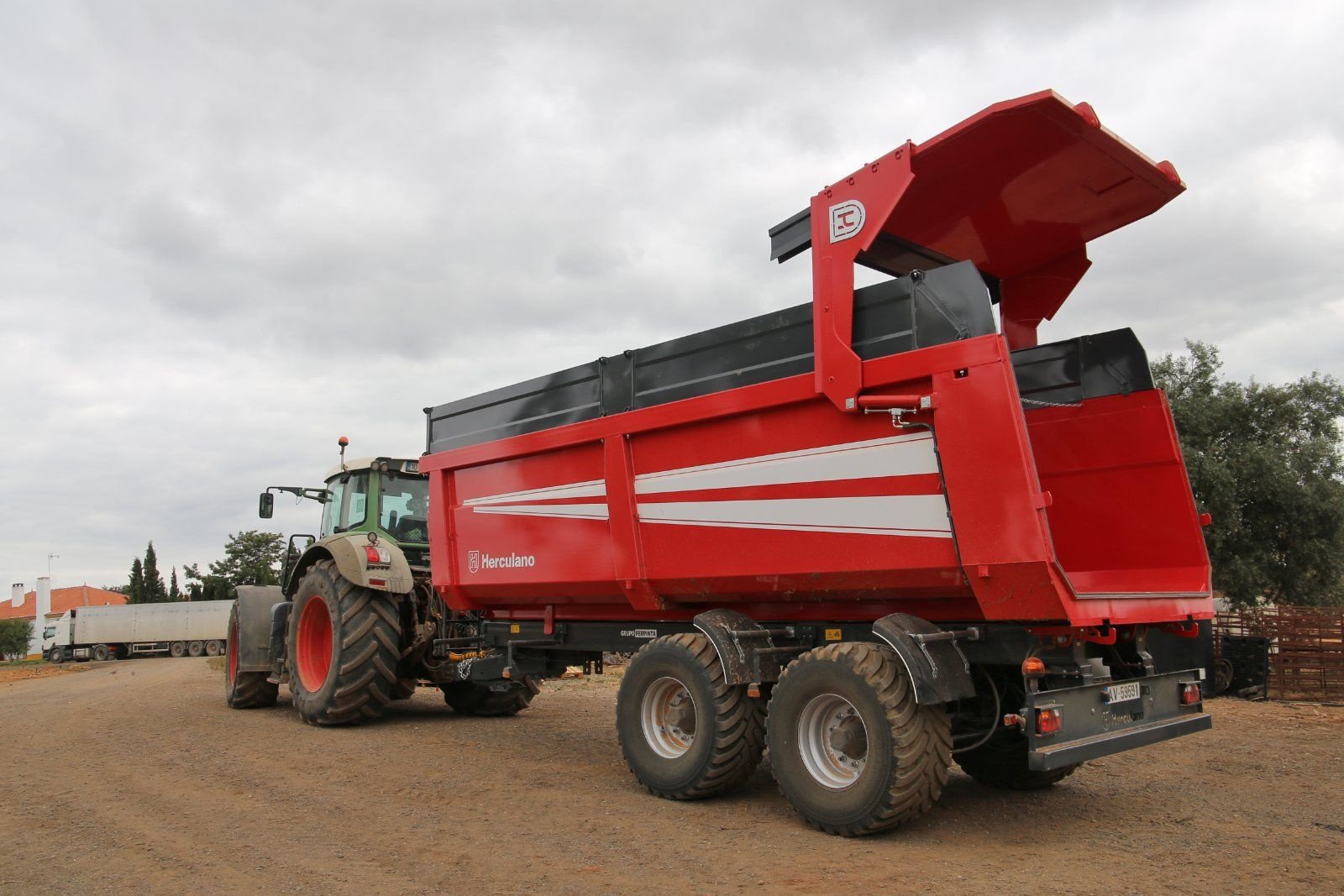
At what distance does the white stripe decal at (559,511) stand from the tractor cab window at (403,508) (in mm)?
2965

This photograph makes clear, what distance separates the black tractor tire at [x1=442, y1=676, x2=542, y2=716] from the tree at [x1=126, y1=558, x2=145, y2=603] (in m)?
→ 58.1

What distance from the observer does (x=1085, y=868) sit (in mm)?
4324

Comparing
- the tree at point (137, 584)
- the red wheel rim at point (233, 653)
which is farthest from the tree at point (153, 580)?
the red wheel rim at point (233, 653)

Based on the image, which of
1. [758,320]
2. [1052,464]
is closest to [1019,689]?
[1052,464]

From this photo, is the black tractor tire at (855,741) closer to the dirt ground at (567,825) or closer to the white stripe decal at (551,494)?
the dirt ground at (567,825)

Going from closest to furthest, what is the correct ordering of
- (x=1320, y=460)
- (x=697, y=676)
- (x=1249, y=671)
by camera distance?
(x=697, y=676) < (x=1249, y=671) < (x=1320, y=460)

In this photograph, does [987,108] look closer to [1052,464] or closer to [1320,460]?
[1052,464]

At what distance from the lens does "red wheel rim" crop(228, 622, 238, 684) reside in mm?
11117

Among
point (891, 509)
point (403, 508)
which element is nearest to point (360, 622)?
point (403, 508)

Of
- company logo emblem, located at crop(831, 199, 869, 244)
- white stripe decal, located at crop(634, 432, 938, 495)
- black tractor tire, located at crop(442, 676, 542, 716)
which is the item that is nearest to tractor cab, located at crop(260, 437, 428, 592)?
black tractor tire, located at crop(442, 676, 542, 716)

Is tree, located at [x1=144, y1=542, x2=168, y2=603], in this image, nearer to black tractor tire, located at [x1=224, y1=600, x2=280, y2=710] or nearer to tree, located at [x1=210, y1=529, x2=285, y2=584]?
tree, located at [x1=210, y1=529, x2=285, y2=584]

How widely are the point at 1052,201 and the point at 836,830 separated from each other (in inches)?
154

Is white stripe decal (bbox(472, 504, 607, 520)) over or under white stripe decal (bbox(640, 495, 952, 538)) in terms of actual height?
over

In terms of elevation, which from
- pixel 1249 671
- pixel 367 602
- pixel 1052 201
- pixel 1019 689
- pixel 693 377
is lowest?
pixel 1249 671
